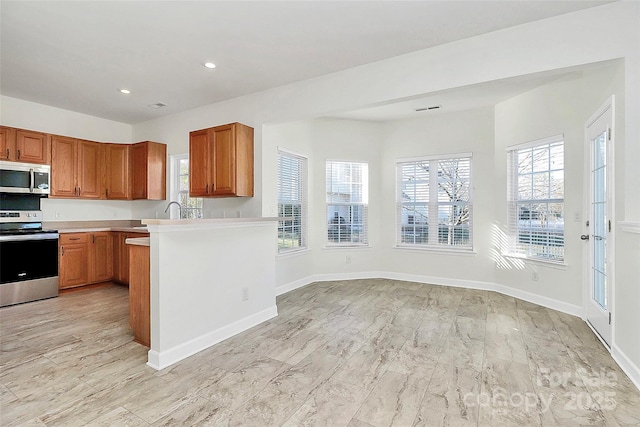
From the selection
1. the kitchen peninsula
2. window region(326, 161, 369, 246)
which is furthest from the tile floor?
window region(326, 161, 369, 246)

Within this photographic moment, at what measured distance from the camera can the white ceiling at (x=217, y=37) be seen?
8.07 feet

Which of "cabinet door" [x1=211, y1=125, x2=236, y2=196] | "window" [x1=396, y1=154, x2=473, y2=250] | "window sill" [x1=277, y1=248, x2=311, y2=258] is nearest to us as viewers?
"cabinet door" [x1=211, y1=125, x2=236, y2=196]

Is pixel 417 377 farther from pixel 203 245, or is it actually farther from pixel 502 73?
pixel 502 73

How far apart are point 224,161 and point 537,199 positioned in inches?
164

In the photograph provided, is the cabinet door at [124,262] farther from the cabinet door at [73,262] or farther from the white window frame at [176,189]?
the white window frame at [176,189]

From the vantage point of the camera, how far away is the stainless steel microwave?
4125 millimetres

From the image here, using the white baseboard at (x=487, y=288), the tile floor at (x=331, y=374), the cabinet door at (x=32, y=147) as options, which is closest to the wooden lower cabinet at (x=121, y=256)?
the tile floor at (x=331, y=374)

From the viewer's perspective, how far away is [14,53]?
3152 millimetres

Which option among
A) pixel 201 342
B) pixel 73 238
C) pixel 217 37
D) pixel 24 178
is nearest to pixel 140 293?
pixel 201 342

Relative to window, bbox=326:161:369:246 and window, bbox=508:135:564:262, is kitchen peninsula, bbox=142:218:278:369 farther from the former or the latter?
window, bbox=508:135:564:262

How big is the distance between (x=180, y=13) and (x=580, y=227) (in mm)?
4681

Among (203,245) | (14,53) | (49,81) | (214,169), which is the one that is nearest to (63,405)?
(203,245)

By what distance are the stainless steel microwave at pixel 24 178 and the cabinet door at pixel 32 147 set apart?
108 mm

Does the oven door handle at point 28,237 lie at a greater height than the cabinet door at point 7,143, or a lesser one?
lesser
